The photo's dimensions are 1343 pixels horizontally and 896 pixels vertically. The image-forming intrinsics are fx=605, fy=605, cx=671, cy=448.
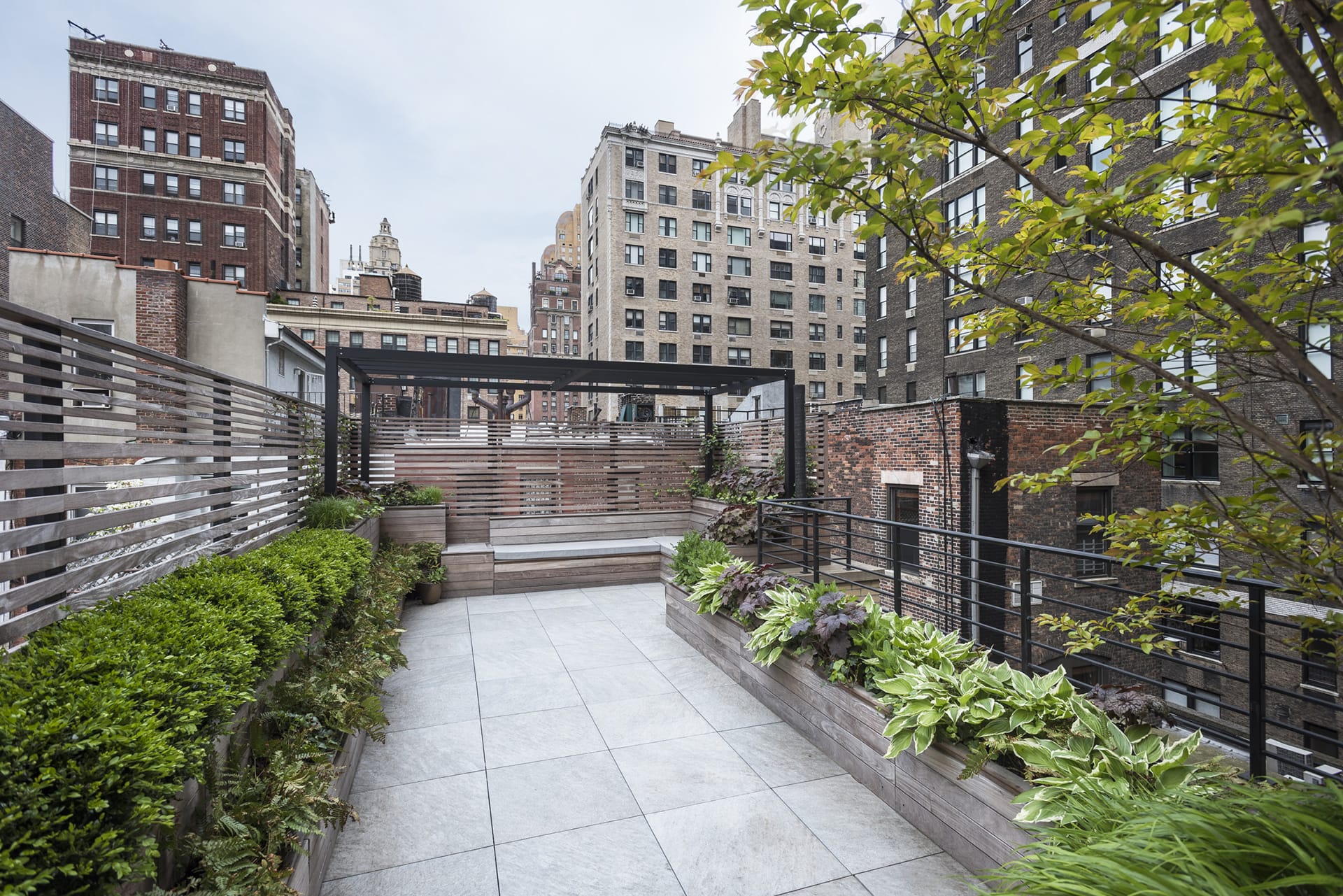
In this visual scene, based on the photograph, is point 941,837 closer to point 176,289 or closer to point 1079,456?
point 1079,456

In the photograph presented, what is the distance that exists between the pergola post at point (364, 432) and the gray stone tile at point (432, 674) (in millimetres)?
4807

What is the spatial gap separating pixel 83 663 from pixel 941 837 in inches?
133

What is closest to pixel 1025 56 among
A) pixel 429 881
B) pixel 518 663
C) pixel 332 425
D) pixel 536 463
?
pixel 536 463

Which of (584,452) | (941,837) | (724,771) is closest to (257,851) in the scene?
(724,771)

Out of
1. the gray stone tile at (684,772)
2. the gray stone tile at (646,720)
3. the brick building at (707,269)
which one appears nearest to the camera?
the gray stone tile at (684,772)

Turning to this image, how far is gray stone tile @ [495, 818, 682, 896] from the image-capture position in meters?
2.58

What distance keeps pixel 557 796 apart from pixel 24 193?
23.4 m

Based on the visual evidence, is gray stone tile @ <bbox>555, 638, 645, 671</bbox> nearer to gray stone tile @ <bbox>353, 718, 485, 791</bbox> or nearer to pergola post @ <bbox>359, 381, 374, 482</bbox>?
gray stone tile @ <bbox>353, 718, 485, 791</bbox>

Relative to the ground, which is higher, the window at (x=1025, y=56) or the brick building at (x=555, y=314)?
the brick building at (x=555, y=314)

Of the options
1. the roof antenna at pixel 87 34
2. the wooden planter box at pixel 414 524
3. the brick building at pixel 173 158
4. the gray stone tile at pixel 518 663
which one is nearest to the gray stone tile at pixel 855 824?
the gray stone tile at pixel 518 663

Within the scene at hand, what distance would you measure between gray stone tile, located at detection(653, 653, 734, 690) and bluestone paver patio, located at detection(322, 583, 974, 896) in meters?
0.02

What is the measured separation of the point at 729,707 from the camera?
14.7 ft

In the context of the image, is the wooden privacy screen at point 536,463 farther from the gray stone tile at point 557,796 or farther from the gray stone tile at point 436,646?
the gray stone tile at point 557,796

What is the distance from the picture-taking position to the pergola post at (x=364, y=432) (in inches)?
368
